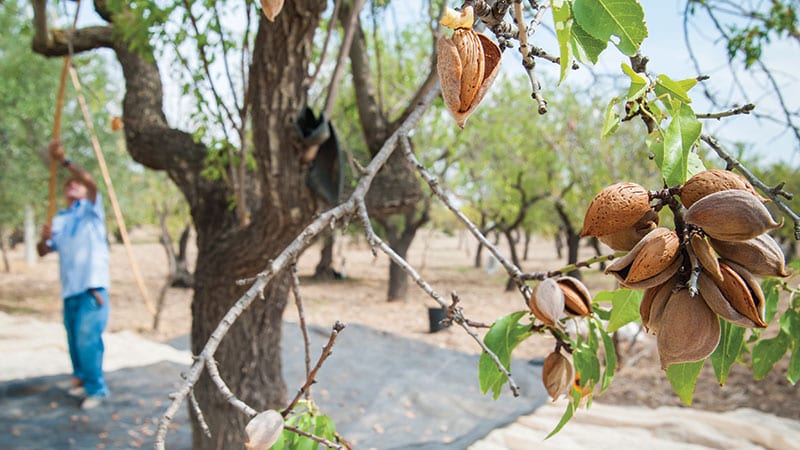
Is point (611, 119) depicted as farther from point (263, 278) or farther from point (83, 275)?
point (83, 275)

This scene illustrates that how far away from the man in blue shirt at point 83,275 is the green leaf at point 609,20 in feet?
16.5

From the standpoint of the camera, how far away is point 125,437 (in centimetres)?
449

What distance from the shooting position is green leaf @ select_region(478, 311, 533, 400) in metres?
1.04

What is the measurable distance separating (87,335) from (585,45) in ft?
17.0

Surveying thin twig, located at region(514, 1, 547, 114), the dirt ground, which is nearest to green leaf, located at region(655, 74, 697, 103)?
thin twig, located at region(514, 1, 547, 114)

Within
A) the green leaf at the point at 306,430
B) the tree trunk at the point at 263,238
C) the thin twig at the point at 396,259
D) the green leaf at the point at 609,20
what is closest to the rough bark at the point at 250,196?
the tree trunk at the point at 263,238

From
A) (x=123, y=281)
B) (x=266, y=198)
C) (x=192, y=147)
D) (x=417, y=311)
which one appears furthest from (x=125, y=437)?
(x=123, y=281)

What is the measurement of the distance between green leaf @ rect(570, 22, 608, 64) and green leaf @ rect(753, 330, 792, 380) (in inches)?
31.2

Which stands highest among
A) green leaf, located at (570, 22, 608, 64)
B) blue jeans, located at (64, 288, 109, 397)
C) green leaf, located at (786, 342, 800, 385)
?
green leaf, located at (570, 22, 608, 64)

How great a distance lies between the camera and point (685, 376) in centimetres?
85

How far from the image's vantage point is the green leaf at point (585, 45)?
2.09ft

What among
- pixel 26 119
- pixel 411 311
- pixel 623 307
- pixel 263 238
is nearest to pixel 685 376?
pixel 623 307

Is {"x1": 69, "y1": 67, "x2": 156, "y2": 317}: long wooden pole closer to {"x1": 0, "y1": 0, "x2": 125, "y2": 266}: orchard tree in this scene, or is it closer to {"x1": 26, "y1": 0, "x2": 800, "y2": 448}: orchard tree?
{"x1": 26, "y1": 0, "x2": 800, "y2": 448}: orchard tree

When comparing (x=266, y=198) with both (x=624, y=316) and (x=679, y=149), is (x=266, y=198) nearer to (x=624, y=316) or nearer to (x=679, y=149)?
(x=624, y=316)
